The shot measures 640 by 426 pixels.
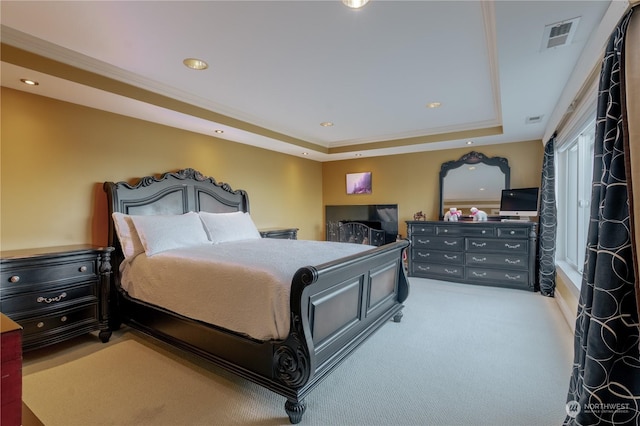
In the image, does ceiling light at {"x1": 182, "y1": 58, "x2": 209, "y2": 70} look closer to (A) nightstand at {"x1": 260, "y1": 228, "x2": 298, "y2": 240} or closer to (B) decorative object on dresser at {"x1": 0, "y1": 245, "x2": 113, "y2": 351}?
(B) decorative object on dresser at {"x1": 0, "y1": 245, "x2": 113, "y2": 351}

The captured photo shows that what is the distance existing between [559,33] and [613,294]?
1.56 m

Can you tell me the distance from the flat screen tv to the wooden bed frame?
2.58 m

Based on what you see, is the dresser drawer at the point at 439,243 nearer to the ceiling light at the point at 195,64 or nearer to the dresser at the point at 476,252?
the dresser at the point at 476,252

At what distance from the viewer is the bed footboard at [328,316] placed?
173 centimetres

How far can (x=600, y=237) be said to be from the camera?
1.34 meters

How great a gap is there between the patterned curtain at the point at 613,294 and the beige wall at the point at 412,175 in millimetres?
3877

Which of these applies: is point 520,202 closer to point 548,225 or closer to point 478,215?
point 478,215

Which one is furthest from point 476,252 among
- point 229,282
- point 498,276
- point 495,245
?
point 229,282

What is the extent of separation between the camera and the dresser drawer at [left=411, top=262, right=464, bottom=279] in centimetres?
470

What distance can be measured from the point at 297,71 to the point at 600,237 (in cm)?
244

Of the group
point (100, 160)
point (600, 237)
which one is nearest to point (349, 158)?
point (100, 160)

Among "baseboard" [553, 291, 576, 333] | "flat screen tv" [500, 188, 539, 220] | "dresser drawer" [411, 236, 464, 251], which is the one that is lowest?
"baseboard" [553, 291, 576, 333]

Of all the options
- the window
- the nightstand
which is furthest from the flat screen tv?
the nightstand

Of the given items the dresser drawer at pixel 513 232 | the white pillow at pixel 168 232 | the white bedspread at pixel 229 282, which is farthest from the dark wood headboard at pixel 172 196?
the dresser drawer at pixel 513 232
